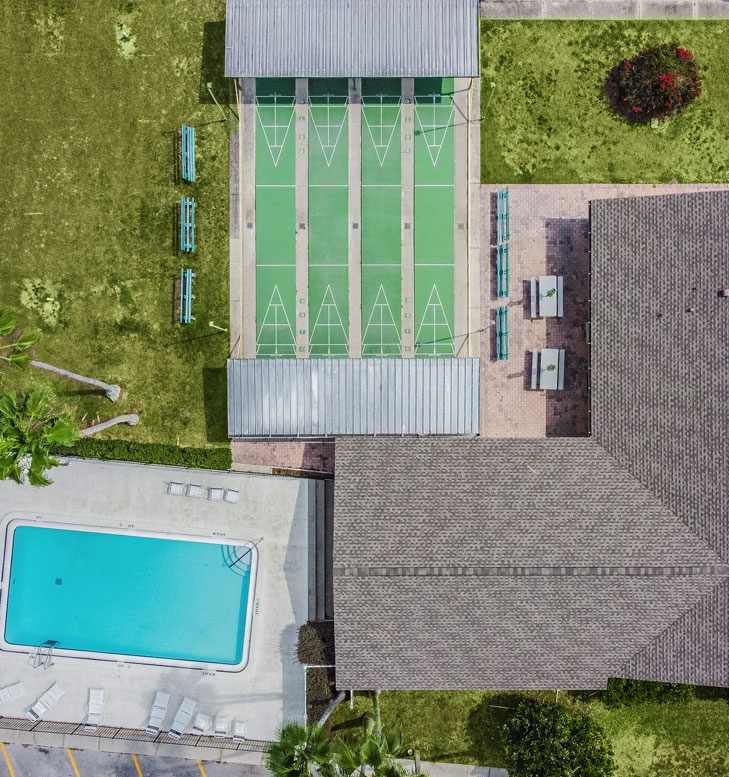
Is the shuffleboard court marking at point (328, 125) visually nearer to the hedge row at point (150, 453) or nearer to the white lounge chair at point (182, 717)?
the hedge row at point (150, 453)

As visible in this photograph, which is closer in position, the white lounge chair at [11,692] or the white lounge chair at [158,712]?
the white lounge chair at [158,712]

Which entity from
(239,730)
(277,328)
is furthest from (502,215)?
(239,730)

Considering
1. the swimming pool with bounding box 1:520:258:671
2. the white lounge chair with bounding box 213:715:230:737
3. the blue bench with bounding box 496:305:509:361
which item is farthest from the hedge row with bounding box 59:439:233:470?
the blue bench with bounding box 496:305:509:361

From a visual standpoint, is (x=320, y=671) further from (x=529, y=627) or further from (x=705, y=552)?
(x=705, y=552)

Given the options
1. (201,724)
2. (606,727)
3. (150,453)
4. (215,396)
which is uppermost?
(215,396)

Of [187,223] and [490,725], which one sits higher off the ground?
[187,223]

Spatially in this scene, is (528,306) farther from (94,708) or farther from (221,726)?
(94,708)

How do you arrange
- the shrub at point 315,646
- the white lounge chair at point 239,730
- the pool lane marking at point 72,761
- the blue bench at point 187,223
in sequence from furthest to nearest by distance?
the pool lane marking at point 72,761 < the white lounge chair at point 239,730 < the blue bench at point 187,223 < the shrub at point 315,646

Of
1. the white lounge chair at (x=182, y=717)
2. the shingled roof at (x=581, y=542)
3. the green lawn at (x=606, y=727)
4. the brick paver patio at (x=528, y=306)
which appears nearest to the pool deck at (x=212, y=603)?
the white lounge chair at (x=182, y=717)

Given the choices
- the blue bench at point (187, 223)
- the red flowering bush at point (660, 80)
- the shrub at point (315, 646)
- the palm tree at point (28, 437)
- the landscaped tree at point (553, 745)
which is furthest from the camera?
the blue bench at point (187, 223)
